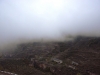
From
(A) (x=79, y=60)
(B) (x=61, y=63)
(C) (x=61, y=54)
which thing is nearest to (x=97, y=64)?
(A) (x=79, y=60)

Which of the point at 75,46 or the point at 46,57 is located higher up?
the point at 75,46

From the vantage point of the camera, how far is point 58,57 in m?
106

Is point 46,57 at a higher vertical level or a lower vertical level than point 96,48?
lower

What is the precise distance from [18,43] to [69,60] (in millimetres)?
50766

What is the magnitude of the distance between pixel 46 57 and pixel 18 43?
3596 centimetres

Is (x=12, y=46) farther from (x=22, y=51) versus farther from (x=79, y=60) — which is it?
(x=79, y=60)

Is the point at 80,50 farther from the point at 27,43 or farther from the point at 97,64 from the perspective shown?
the point at 27,43

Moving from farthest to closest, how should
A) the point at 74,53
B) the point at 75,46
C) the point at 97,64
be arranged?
the point at 75,46, the point at 74,53, the point at 97,64

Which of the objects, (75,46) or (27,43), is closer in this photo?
(75,46)

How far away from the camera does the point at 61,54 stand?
11019 centimetres

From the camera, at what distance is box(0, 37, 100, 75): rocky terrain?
275ft

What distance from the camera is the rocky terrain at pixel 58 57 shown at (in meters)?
83.9

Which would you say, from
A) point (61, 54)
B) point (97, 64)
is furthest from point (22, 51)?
point (97, 64)

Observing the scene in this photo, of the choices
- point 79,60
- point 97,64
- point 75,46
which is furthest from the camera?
point 75,46
